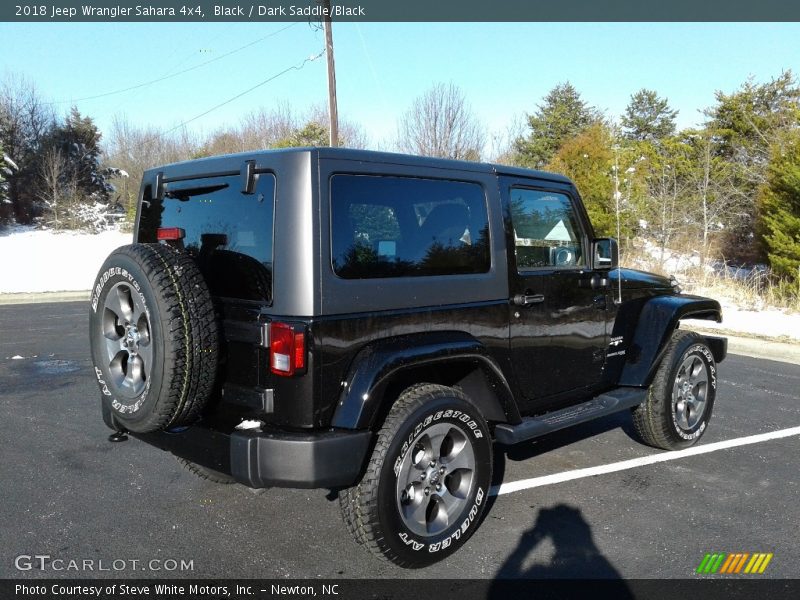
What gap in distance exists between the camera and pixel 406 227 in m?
3.30

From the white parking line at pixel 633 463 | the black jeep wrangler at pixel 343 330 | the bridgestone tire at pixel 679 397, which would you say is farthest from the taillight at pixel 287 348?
the bridgestone tire at pixel 679 397

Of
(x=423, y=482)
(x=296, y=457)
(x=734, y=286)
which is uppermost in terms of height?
(x=734, y=286)

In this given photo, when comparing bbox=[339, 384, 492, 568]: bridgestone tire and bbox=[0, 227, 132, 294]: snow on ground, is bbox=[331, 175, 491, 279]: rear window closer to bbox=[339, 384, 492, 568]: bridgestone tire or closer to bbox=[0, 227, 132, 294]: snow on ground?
bbox=[339, 384, 492, 568]: bridgestone tire

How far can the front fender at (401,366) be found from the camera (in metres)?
2.88

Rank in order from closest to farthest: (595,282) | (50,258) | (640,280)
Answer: (595,282), (640,280), (50,258)

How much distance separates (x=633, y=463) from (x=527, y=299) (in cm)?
169

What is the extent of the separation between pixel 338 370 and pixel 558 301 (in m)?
1.75

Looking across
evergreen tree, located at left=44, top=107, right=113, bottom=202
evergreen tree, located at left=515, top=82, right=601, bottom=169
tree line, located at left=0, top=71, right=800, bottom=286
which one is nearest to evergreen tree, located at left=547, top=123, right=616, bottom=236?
tree line, located at left=0, top=71, right=800, bottom=286

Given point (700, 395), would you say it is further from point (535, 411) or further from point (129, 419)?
point (129, 419)

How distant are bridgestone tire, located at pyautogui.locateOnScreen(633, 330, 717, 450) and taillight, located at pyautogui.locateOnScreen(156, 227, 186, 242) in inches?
133

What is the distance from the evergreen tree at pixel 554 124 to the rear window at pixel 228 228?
32.2m

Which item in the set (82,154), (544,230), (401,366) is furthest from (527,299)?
(82,154)

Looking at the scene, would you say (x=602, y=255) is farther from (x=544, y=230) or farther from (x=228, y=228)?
(x=228, y=228)

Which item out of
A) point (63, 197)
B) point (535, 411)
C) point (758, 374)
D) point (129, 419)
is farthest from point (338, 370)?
point (63, 197)
